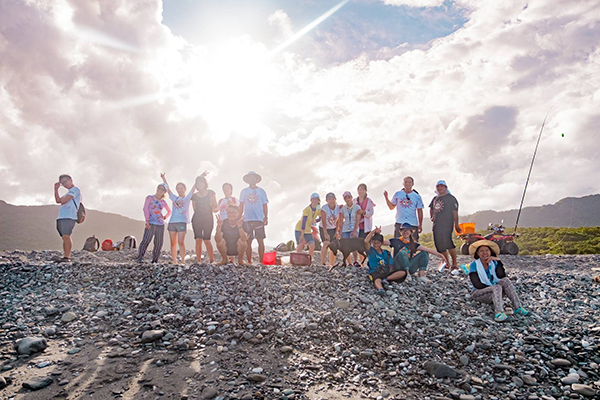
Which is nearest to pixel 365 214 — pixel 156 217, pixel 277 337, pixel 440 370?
pixel 277 337

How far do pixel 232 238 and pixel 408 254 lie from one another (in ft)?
15.6

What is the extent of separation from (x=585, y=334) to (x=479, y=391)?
3.06m

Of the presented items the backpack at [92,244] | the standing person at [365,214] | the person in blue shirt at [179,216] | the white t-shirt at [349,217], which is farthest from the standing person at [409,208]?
the backpack at [92,244]

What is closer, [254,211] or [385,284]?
[385,284]

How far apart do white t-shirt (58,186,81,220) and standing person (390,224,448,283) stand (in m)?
8.71

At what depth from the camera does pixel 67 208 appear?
32.2 feet

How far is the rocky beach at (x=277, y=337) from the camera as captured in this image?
4.68 metres

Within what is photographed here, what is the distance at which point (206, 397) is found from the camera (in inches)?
170

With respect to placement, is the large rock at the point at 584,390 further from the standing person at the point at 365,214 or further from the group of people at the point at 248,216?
the standing person at the point at 365,214

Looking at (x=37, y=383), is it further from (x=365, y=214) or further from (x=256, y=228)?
(x=365, y=214)

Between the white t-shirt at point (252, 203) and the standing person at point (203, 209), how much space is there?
100 cm

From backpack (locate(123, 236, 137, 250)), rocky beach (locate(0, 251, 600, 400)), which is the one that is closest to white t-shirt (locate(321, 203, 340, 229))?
rocky beach (locate(0, 251, 600, 400))

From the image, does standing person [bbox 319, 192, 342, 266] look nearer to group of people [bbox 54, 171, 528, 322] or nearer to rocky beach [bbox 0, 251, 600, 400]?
group of people [bbox 54, 171, 528, 322]

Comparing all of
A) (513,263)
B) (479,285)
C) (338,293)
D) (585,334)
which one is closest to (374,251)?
(338,293)
